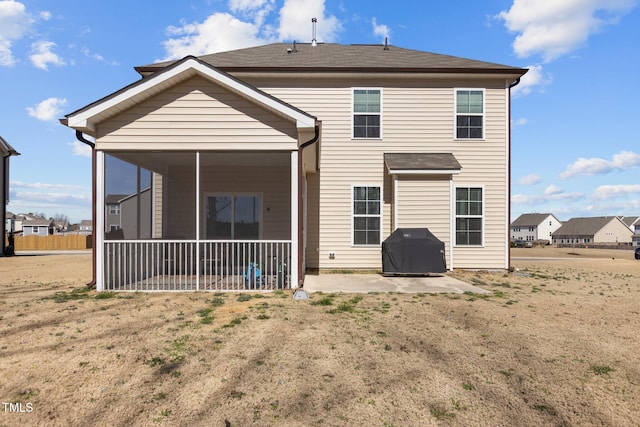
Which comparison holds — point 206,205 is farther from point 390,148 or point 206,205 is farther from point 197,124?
point 390,148

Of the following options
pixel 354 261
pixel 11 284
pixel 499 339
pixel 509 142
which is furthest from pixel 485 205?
pixel 11 284

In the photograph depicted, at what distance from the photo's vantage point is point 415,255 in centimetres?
970

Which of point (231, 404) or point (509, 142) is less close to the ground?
point (509, 142)

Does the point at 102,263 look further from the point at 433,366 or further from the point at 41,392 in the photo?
the point at 433,366

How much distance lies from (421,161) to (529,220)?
3301 inches

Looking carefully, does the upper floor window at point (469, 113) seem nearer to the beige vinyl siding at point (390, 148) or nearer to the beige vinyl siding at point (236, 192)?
the beige vinyl siding at point (390, 148)

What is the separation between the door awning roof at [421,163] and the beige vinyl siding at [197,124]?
13.7 feet

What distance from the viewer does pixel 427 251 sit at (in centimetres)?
967

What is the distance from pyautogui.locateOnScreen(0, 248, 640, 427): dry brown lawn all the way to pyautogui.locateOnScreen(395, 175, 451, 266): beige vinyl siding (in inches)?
161

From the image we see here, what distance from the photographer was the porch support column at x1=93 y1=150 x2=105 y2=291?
24.7ft

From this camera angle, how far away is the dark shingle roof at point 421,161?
408 inches

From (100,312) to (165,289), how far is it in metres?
1.97

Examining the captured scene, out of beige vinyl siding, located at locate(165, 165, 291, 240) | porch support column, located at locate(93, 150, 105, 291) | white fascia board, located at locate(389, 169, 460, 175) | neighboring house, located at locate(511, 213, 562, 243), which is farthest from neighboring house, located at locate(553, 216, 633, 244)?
porch support column, located at locate(93, 150, 105, 291)

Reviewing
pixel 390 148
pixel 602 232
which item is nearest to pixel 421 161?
pixel 390 148
